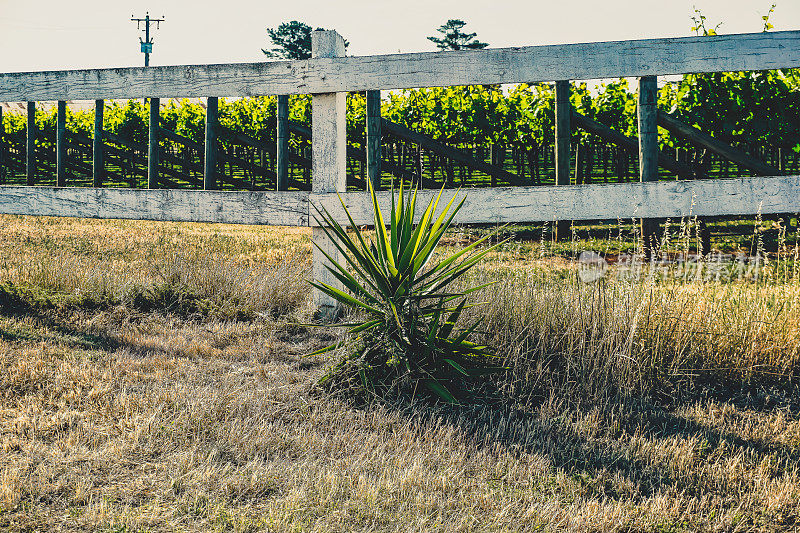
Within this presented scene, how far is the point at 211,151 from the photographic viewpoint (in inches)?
310

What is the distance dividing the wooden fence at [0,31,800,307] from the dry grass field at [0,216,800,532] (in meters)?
0.52

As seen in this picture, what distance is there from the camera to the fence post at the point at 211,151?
6.63 meters

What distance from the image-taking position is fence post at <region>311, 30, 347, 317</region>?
433 centimetres

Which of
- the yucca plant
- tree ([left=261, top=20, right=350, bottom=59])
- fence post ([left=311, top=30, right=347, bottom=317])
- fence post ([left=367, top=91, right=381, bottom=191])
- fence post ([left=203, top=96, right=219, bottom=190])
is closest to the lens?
the yucca plant

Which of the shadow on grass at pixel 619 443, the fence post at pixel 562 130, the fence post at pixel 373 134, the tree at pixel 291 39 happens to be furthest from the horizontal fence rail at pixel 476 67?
the tree at pixel 291 39

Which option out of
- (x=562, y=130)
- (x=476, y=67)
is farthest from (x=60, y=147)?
(x=562, y=130)

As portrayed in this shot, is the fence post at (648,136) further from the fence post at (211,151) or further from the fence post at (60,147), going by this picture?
the fence post at (60,147)

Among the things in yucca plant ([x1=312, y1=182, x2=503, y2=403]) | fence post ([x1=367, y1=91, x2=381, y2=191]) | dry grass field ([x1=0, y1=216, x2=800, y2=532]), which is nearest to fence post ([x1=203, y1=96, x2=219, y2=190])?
fence post ([x1=367, y1=91, x2=381, y2=191])

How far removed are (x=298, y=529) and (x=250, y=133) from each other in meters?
27.5

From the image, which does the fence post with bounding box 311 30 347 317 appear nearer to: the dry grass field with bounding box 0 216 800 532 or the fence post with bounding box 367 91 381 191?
the dry grass field with bounding box 0 216 800 532

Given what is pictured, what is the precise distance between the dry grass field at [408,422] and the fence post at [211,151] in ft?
6.58

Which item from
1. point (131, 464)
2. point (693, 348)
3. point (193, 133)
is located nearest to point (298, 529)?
point (131, 464)

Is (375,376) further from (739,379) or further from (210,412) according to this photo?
(739,379)

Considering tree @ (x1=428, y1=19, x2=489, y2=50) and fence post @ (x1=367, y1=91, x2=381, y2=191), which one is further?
tree @ (x1=428, y1=19, x2=489, y2=50)
